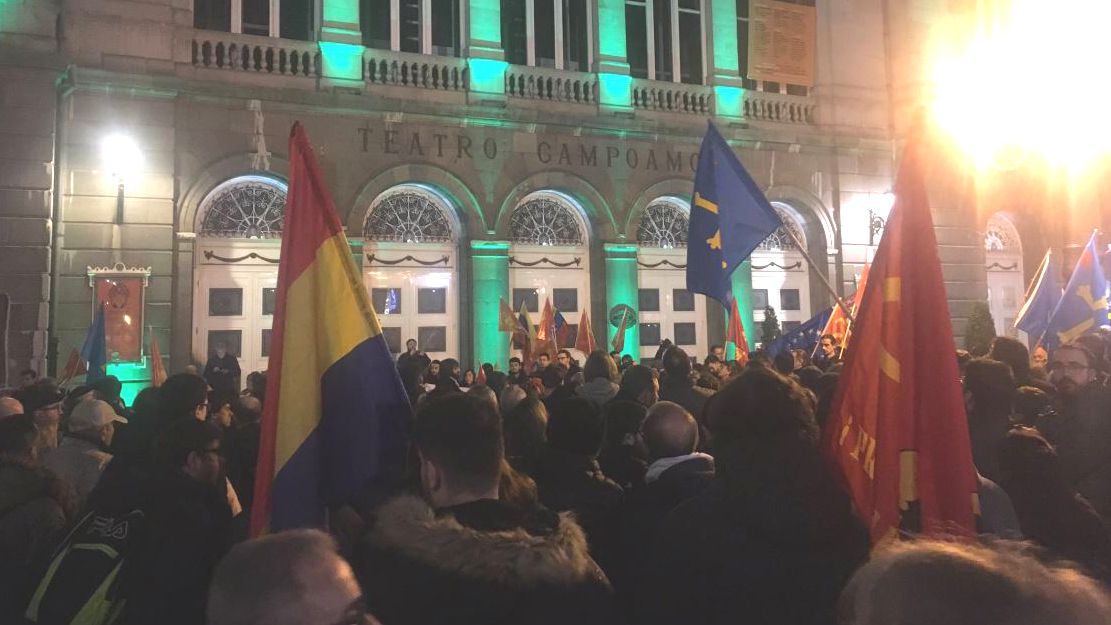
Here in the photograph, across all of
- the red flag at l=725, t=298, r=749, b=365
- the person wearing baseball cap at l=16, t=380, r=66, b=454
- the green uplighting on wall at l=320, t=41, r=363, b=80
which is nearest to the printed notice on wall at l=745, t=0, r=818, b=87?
the green uplighting on wall at l=320, t=41, r=363, b=80

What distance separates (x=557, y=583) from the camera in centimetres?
223

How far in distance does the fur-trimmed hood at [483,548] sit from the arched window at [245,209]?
527 inches

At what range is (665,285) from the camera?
17766 millimetres

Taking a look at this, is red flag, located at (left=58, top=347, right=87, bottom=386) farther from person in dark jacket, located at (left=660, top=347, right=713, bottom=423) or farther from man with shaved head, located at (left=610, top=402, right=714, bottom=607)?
man with shaved head, located at (left=610, top=402, right=714, bottom=607)

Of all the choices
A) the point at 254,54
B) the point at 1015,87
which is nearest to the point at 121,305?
the point at 254,54

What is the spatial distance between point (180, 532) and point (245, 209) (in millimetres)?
12784

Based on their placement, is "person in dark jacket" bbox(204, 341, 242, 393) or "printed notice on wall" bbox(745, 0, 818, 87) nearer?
"person in dark jacket" bbox(204, 341, 242, 393)

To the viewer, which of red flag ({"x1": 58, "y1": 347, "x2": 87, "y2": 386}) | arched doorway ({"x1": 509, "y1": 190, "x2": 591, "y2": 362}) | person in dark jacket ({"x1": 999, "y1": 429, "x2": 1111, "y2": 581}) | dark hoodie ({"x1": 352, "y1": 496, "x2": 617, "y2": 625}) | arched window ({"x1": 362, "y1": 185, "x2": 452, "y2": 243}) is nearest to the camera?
dark hoodie ({"x1": 352, "y1": 496, "x2": 617, "y2": 625})

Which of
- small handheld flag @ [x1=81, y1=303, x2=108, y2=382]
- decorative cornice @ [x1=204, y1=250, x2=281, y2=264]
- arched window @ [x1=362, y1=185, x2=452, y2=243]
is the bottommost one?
small handheld flag @ [x1=81, y1=303, x2=108, y2=382]

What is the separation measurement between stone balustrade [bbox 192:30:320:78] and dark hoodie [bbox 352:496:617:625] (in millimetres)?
14032

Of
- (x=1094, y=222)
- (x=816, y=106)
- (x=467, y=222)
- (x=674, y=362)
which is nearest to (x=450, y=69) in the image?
(x=467, y=222)

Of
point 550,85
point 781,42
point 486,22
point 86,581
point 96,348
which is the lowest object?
point 86,581

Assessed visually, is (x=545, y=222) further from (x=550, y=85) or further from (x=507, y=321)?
(x=507, y=321)

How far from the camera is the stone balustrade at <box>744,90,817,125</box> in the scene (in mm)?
18531
